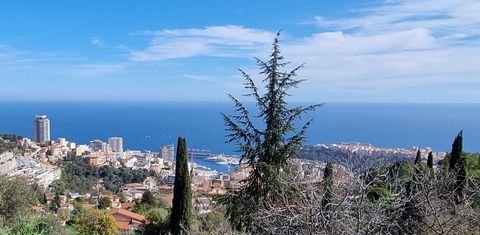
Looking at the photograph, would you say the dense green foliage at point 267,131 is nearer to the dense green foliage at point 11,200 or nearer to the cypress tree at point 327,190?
the cypress tree at point 327,190

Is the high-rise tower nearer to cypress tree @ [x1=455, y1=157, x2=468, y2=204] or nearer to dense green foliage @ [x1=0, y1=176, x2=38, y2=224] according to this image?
dense green foliage @ [x1=0, y1=176, x2=38, y2=224]

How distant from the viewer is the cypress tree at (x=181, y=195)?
1214cm

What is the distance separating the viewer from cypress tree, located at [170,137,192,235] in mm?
12141

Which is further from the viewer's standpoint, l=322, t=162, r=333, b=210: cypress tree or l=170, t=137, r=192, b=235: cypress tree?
l=170, t=137, r=192, b=235: cypress tree

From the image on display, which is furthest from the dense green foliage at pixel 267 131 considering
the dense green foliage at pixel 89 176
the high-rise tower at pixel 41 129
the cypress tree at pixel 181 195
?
the high-rise tower at pixel 41 129

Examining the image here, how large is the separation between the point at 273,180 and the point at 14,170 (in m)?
42.2

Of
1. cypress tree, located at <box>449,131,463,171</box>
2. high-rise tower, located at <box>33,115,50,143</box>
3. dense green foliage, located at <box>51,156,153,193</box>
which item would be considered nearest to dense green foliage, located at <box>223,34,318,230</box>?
cypress tree, located at <box>449,131,463,171</box>

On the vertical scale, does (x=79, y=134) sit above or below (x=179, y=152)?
below

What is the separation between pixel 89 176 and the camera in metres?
50.8

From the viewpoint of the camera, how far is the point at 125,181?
182 ft

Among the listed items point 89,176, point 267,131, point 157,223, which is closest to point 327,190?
point 267,131

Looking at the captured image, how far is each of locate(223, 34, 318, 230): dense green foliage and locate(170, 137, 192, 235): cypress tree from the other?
115 inches

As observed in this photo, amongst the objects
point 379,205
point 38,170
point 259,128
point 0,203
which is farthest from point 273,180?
point 38,170

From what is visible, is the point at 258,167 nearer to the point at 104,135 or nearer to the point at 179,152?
the point at 179,152
